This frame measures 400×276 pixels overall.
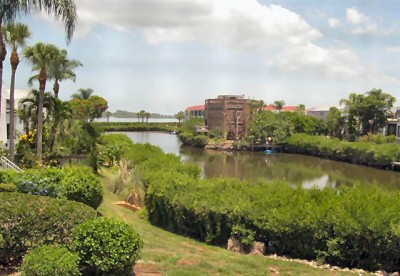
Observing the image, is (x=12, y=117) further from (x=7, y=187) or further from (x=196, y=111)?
(x=196, y=111)

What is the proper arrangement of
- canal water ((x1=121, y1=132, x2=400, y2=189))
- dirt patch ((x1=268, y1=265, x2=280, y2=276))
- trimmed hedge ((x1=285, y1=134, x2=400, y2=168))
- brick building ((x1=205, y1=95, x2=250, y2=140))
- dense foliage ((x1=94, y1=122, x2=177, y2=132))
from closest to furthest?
1. dirt patch ((x1=268, y1=265, x2=280, y2=276))
2. canal water ((x1=121, y1=132, x2=400, y2=189))
3. trimmed hedge ((x1=285, y1=134, x2=400, y2=168))
4. brick building ((x1=205, y1=95, x2=250, y2=140))
5. dense foliage ((x1=94, y1=122, x2=177, y2=132))

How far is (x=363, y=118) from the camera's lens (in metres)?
64.6

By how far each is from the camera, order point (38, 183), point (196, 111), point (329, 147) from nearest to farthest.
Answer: point (38, 183)
point (329, 147)
point (196, 111)

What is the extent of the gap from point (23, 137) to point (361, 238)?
22.1 meters

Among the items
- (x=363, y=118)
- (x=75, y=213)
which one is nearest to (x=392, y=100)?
(x=363, y=118)

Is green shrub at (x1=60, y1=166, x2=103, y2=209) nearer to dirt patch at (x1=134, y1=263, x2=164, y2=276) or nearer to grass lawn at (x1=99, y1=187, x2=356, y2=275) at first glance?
grass lawn at (x1=99, y1=187, x2=356, y2=275)

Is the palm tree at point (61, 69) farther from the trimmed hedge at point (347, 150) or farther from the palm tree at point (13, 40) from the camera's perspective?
the trimmed hedge at point (347, 150)

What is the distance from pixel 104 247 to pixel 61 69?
77.5 feet

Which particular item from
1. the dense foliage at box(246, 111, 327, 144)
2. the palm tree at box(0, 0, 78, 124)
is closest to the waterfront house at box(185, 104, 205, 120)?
the dense foliage at box(246, 111, 327, 144)

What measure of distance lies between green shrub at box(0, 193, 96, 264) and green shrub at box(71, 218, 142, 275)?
1.64 feet

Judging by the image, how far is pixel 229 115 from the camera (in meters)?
84.4

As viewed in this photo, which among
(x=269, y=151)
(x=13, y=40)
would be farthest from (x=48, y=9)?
(x=269, y=151)

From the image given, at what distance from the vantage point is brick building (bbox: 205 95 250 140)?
83.7 metres

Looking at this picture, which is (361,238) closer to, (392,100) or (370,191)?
(370,191)
